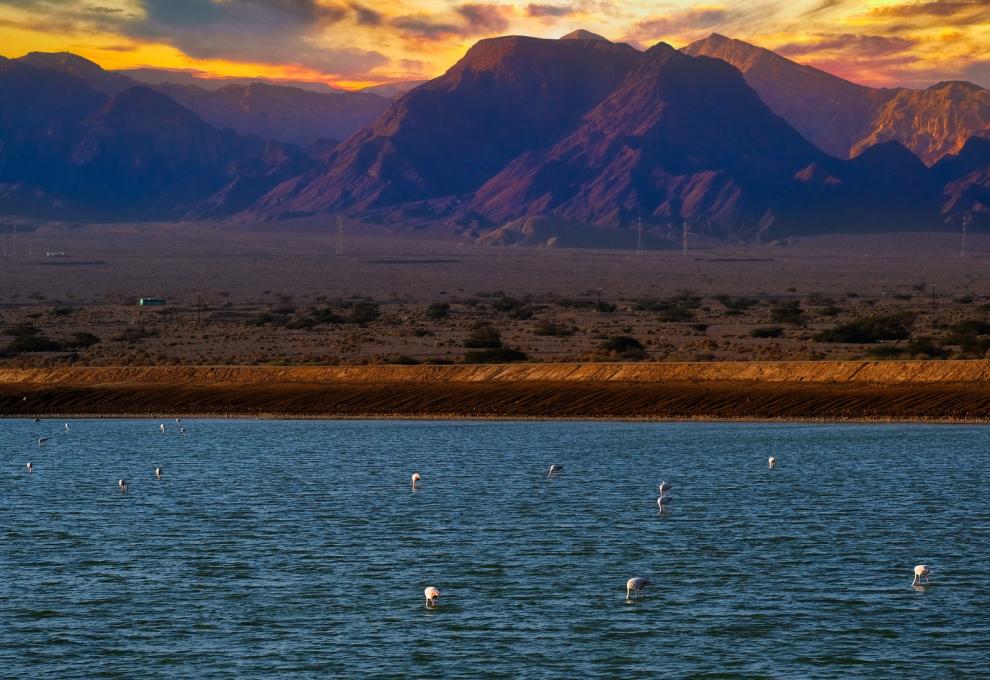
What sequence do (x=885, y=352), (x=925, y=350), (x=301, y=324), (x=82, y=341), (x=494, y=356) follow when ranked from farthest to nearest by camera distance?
(x=301, y=324) < (x=82, y=341) < (x=494, y=356) < (x=885, y=352) < (x=925, y=350)

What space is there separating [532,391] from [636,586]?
34535mm

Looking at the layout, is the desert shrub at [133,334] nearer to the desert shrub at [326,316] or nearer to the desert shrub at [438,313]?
the desert shrub at [326,316]

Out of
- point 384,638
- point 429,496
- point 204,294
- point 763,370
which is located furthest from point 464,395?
point 204,294

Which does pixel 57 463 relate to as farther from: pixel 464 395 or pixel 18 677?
pixel 18 677

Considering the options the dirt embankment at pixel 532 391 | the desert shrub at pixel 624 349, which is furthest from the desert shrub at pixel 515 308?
the dirt embankment at pixel 532 391

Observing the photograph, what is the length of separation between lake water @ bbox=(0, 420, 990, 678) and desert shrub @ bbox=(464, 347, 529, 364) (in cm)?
2078

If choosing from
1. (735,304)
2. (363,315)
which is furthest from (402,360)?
(735,304)

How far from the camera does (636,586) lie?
23047mm

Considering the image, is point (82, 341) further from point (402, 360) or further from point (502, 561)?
point (502, 561)

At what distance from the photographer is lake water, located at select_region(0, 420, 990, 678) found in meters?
20.1

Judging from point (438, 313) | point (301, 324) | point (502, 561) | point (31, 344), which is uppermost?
point (502, 561)

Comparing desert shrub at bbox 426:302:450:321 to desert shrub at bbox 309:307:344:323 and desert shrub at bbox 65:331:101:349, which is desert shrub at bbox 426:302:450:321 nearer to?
desert shrub at bbox 309:307:344:323

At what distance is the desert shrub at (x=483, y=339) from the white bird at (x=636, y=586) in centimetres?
5056

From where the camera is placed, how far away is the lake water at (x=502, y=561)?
20.1 meters
